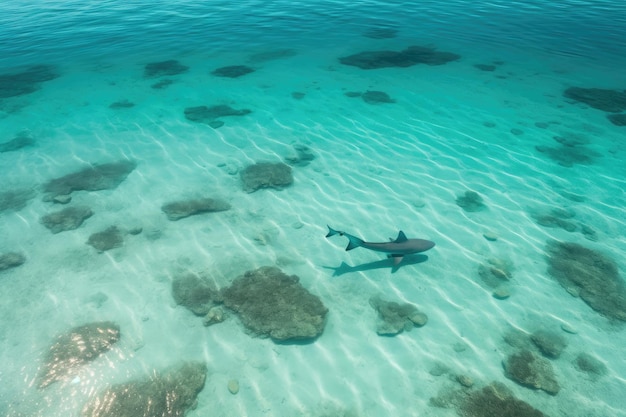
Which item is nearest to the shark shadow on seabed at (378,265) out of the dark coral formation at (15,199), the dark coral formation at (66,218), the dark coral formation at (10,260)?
the dark coral formation at (66,218)

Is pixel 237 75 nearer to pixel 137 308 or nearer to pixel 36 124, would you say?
pixel 36 124

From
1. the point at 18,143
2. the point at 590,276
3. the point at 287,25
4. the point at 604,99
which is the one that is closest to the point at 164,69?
the point at 18,143

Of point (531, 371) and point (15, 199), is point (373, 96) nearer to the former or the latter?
A: point (531, 371)

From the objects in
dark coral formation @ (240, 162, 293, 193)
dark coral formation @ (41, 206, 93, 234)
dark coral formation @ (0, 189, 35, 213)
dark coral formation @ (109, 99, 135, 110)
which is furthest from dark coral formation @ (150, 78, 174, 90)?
dark coral formation @ (41, 206, 93, 234)

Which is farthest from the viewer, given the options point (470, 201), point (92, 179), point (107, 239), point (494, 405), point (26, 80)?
point (26, 80)

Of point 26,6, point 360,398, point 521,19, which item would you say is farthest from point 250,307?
point 26,6

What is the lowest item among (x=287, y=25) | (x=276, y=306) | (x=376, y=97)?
(x=276, y=306)

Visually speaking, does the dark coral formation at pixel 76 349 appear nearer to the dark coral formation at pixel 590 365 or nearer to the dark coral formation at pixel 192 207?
the dark coral formation at pixel 192 207
